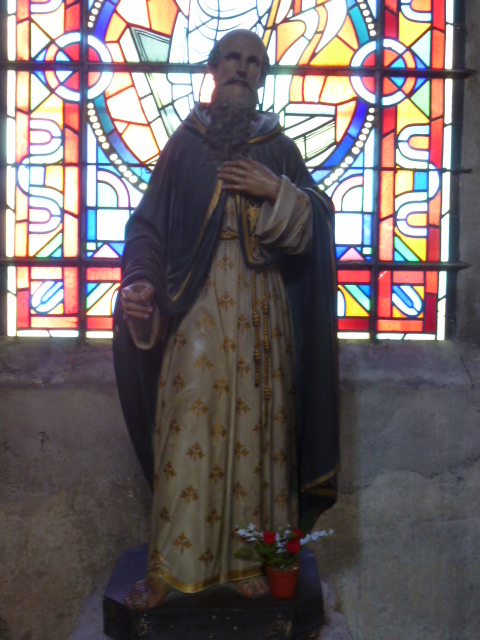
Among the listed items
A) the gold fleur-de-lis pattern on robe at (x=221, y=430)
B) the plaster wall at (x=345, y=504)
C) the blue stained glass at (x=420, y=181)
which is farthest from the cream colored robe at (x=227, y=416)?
the blue stained glass at (x=420, y=181)

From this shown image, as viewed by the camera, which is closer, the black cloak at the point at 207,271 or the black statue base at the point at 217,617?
the black statue base at the point at 217,617

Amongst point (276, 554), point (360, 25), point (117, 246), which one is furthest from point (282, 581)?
point (360, 25)

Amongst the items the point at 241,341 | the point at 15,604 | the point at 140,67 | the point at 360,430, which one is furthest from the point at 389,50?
the point at 15,604

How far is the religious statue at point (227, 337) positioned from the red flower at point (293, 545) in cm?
12

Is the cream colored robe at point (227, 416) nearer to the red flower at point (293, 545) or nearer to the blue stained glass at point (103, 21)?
the red flower at point (293, 545)

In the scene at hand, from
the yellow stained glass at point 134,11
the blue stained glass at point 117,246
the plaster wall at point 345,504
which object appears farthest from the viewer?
the yellow stained glass at point 134,11

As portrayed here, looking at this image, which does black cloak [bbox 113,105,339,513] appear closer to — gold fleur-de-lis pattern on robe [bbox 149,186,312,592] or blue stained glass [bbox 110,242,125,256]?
gold fleur-de-lis pattern on robe [bbox 149,186,312,592]

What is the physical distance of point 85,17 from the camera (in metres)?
4.55

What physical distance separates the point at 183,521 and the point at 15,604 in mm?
1559

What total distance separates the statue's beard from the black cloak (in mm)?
32

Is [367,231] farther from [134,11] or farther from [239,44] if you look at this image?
[239,44]

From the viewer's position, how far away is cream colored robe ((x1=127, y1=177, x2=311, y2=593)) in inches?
115

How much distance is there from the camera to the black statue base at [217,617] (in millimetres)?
2891

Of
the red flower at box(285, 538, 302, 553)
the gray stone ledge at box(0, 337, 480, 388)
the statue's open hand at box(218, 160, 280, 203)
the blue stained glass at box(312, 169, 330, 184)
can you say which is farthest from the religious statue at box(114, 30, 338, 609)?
the blue stained glass at box(312, 169, 330, 184)
